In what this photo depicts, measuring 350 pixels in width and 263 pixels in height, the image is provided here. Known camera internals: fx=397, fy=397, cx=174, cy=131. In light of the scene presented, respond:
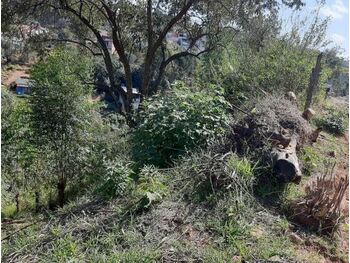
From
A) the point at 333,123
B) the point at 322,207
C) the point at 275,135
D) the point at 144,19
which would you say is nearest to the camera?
the point at 322,207

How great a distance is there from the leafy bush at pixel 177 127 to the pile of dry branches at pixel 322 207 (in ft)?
4.18

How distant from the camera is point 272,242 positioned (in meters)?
2.88

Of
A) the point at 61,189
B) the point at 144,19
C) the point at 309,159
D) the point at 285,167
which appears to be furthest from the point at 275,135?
the point at 144,19

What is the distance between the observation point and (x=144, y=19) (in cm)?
1116

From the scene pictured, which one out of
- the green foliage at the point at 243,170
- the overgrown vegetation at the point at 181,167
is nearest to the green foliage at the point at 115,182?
the overgrown vegetation at the point at 181,167

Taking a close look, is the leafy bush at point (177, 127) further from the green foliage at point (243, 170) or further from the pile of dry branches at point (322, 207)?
the pile of dry branches at point (322, 207)

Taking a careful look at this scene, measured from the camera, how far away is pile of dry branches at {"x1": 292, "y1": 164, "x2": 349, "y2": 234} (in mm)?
3193

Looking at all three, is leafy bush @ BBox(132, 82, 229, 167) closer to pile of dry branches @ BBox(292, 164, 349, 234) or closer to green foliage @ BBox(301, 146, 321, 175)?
green foliage @ BBox(301, 146, 321, 175)

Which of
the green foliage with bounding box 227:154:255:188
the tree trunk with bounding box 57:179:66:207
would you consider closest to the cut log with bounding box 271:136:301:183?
the green foliage with bounding box 227:154:255:188

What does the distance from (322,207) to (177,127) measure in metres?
1.72

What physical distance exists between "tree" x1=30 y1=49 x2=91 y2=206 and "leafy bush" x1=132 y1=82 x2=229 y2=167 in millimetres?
2727

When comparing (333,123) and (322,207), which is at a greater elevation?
(333,123)

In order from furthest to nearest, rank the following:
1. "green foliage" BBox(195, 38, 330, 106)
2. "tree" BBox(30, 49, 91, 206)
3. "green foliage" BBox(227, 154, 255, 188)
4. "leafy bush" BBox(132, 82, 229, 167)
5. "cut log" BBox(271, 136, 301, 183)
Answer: "green foliage" BBox(195, 38, 330, 106)
"tree" BBox(30, 49, 91, 206)
"leafy bush" BBox(132, 82, 229, 167)
"cut log" BBox(271, 136, 301, 183)
"green foliage" BBox(227, 154, 255, 188)

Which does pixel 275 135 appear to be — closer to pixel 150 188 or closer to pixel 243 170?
pixel 243 170
